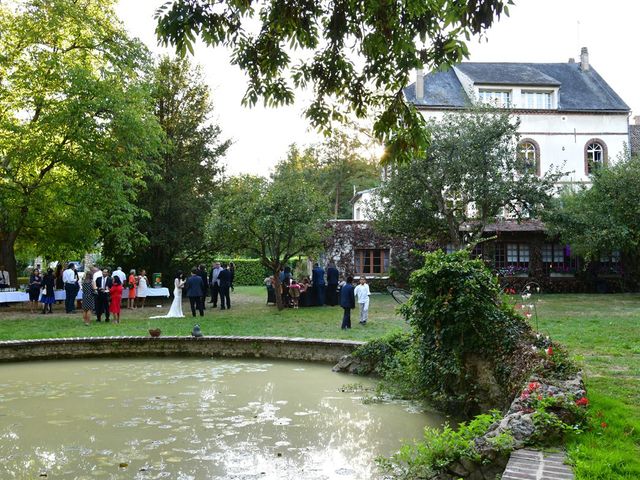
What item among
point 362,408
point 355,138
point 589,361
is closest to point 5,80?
point 362,408

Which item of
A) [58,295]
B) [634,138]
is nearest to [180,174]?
[58,295]

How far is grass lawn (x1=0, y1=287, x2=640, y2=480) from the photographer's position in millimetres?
4609

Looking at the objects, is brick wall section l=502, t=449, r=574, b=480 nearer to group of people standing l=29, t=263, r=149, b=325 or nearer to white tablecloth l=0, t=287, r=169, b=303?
group of people standing l=29, t=263, r=149, b=325

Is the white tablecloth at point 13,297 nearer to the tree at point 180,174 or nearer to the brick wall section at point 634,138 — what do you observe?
the tree at point 180,174

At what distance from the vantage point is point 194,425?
290 inches

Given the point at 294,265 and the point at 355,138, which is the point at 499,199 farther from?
the point at 355,138

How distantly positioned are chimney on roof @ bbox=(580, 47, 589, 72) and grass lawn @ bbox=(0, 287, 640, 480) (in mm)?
17802

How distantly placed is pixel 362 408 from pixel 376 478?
9.50 ft

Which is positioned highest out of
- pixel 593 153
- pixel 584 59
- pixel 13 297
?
pixel 584 59

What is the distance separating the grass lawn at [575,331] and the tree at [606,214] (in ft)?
8.54

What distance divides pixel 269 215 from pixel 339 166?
31613 mm

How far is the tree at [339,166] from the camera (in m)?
49.3

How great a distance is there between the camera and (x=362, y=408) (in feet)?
27.4

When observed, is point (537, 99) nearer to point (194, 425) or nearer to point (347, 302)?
point (347, 302)
